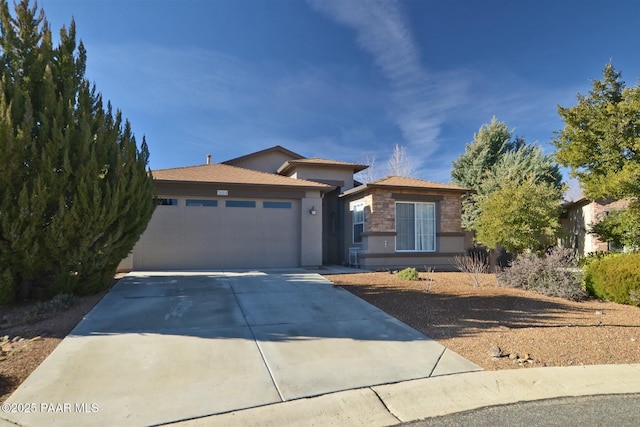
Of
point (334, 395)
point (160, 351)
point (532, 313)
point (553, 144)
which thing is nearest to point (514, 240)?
point (553, 144)

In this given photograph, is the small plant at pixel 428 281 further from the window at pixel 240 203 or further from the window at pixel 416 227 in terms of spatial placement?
the window at pixel 240 203

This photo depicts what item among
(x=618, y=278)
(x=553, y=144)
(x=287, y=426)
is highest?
(x=553, y=144)

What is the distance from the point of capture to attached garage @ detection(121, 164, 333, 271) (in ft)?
42.5

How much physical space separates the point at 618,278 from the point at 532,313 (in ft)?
11.0

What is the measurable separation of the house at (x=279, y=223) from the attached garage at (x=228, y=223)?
3 centimetres

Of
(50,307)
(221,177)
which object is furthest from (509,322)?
(221,177)

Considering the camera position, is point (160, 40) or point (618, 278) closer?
point (618, 278)

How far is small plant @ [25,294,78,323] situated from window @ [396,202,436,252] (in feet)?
36.9

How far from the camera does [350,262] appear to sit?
51.6 ft

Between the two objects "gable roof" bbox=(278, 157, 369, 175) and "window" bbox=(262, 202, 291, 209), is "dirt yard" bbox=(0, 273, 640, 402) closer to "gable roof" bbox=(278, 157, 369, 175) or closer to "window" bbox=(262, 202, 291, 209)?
"window" bbox=(262, 202, 291, 209)

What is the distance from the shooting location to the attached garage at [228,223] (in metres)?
13.0

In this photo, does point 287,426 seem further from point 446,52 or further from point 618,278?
point 446,52

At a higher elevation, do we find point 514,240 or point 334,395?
point 514,240

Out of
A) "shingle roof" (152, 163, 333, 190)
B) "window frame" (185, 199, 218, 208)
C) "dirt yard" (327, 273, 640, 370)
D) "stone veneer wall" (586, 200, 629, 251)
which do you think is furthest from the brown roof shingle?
"stone veneer wall" (586, 200, 629, 251)
